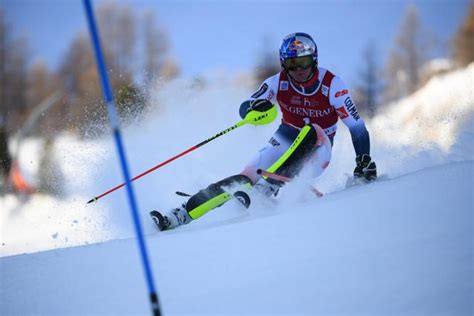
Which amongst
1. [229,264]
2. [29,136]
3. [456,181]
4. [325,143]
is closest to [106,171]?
[325,143]

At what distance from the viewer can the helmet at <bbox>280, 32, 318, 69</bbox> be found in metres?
5.50

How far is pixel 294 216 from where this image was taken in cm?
393

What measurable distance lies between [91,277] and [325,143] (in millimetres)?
3408

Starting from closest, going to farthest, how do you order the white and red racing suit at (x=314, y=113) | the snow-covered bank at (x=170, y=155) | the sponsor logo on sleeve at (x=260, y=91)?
1. the white and red racing suit at (x=314, y=113)
2. the sponsor logo on sleeve at (x=260, y=91)
3. the snow-covered bank at (x=170, y=155)

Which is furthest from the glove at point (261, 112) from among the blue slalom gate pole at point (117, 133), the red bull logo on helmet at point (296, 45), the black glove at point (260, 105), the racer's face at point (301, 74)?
the blue slalom gate pole at point (117, 133)

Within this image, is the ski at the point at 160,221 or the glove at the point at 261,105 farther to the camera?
the glove at the point at 261,105

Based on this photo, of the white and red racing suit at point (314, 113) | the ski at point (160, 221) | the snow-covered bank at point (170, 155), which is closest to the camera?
the ski at point (160, 221)

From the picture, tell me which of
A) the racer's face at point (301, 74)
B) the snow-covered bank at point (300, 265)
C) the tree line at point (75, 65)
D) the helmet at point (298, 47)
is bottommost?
the snow-covered bank at point (300, 265)

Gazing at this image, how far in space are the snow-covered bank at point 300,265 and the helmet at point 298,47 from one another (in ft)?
6.63

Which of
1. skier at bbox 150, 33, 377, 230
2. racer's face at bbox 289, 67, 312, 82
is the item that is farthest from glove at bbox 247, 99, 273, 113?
racer's face at bbox 289, 67, 312, 82

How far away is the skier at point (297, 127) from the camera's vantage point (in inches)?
207

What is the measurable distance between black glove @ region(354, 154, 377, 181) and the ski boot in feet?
6.69

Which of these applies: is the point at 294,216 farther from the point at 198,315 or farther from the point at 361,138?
the point at 361,138

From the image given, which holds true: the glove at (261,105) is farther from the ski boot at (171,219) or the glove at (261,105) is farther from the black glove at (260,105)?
the ski boot at (171,219)
